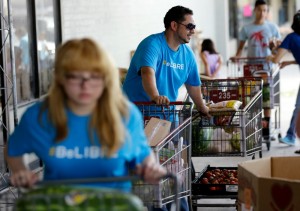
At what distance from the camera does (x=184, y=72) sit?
683cm

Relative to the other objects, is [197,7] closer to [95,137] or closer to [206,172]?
[206,172]

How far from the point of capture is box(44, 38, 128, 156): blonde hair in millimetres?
3578

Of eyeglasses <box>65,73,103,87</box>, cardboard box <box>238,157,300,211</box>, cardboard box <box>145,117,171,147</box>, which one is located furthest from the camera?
cardboard box <box>145,117,171,147</box>

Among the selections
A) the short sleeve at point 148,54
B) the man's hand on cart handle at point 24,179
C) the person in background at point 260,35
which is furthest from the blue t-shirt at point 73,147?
the person in background at point 260,35

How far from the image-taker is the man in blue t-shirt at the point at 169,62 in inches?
262

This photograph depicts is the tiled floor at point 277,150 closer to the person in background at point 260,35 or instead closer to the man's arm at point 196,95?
the man's arm at point 196,95

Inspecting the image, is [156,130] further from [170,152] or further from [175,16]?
[175,16]

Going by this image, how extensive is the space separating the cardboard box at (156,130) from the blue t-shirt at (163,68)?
94 centimetres

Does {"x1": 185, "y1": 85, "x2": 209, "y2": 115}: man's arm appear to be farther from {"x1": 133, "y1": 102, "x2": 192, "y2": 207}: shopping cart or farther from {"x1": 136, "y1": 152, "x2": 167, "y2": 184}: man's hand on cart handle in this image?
{"x1": 136, "y1": 152, "x2": 167, "y2": 184}: man's hand on cart handle

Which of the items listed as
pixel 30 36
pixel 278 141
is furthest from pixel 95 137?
pixel 278 141

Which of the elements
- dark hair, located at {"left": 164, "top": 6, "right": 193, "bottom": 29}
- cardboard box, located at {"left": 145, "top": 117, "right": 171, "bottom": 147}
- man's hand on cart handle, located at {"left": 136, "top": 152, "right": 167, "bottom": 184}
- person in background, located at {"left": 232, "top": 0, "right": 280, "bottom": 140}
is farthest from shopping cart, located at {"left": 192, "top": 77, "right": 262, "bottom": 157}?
person in background, located at {"left": 232, "top": 0, "right": 280, "bottom": 140}

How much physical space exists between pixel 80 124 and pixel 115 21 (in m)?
8.27

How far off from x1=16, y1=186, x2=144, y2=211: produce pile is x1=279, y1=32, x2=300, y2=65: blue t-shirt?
7618 mm

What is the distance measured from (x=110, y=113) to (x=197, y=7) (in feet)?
47.8
